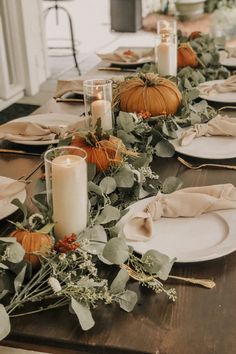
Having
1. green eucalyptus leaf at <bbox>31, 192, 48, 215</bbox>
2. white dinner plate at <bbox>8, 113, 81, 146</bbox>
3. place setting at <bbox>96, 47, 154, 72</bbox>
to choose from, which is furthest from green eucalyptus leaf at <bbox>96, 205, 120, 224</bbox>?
place setting at <bbox>96, 47, 154, 72</bbox>

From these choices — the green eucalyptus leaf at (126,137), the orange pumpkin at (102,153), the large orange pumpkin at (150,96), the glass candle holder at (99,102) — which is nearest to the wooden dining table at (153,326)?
the orange pumpkin at (102,153)

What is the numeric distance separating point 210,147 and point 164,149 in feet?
0.46

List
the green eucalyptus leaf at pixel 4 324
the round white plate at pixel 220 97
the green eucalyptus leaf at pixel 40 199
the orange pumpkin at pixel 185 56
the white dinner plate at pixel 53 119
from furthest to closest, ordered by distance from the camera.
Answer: the orange pumpkin at pixel 185 56
the round white plate at pixel 220 97
the white dinner plate at pixel 53 119
the green eucalyptus leaf at pixel 40 199
the green eucalyptus leaf at pixel 4 324

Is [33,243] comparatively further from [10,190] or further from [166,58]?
[166,58]

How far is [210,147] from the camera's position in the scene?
150 cm

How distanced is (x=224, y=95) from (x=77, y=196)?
1159 millimetres

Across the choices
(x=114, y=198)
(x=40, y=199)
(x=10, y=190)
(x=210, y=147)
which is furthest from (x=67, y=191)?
(x=210, y=147)

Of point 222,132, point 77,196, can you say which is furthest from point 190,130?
point 77,196

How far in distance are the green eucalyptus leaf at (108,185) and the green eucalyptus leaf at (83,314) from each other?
350 millimetres

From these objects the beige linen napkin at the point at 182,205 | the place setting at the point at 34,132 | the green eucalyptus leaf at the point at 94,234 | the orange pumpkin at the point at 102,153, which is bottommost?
the place setting at the point at 34,132

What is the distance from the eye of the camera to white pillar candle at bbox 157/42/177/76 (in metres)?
1.93

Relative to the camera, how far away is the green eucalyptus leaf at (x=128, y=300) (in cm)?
83

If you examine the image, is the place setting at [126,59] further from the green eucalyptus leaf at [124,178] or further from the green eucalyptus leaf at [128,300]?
the green eucalyptus leaf at [128,300]

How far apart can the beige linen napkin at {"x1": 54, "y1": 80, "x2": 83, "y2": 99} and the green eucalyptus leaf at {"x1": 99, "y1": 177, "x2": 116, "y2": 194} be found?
95cm
